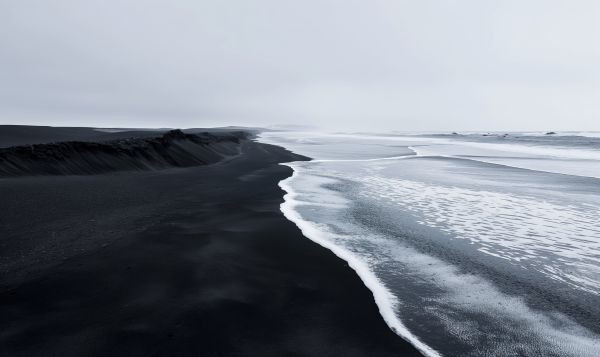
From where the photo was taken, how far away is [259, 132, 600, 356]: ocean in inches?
156

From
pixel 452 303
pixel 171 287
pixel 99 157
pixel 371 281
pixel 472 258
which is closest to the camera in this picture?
pixel 452 303

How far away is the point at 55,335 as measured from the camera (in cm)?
356

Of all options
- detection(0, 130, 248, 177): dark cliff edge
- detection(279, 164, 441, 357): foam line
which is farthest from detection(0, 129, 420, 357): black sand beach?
detection(0, 130, 248, 177): dark cliff edge

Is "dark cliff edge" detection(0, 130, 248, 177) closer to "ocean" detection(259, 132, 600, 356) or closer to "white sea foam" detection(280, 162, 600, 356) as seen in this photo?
"ocean" detection(259, 132, 600, 356)

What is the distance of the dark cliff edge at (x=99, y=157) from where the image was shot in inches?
513

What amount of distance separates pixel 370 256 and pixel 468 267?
54.6 inches

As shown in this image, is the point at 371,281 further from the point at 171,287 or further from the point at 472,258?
the point at 171,287

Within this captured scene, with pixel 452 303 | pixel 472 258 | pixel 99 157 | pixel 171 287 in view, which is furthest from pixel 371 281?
pixel 99 157

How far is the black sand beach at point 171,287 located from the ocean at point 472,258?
457 millimetres

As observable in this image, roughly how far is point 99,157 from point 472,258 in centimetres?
1400

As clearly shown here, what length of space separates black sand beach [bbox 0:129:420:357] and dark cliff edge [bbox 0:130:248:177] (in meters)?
4.54

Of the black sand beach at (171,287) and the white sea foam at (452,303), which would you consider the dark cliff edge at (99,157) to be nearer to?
the black sand beach at (171,287)

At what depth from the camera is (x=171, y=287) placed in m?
4.76

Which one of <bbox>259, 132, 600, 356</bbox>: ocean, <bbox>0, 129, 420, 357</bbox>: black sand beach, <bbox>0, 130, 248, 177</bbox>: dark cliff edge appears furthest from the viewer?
<bbox>0, 130, 248, 177</bbox>: dark cliff edge
